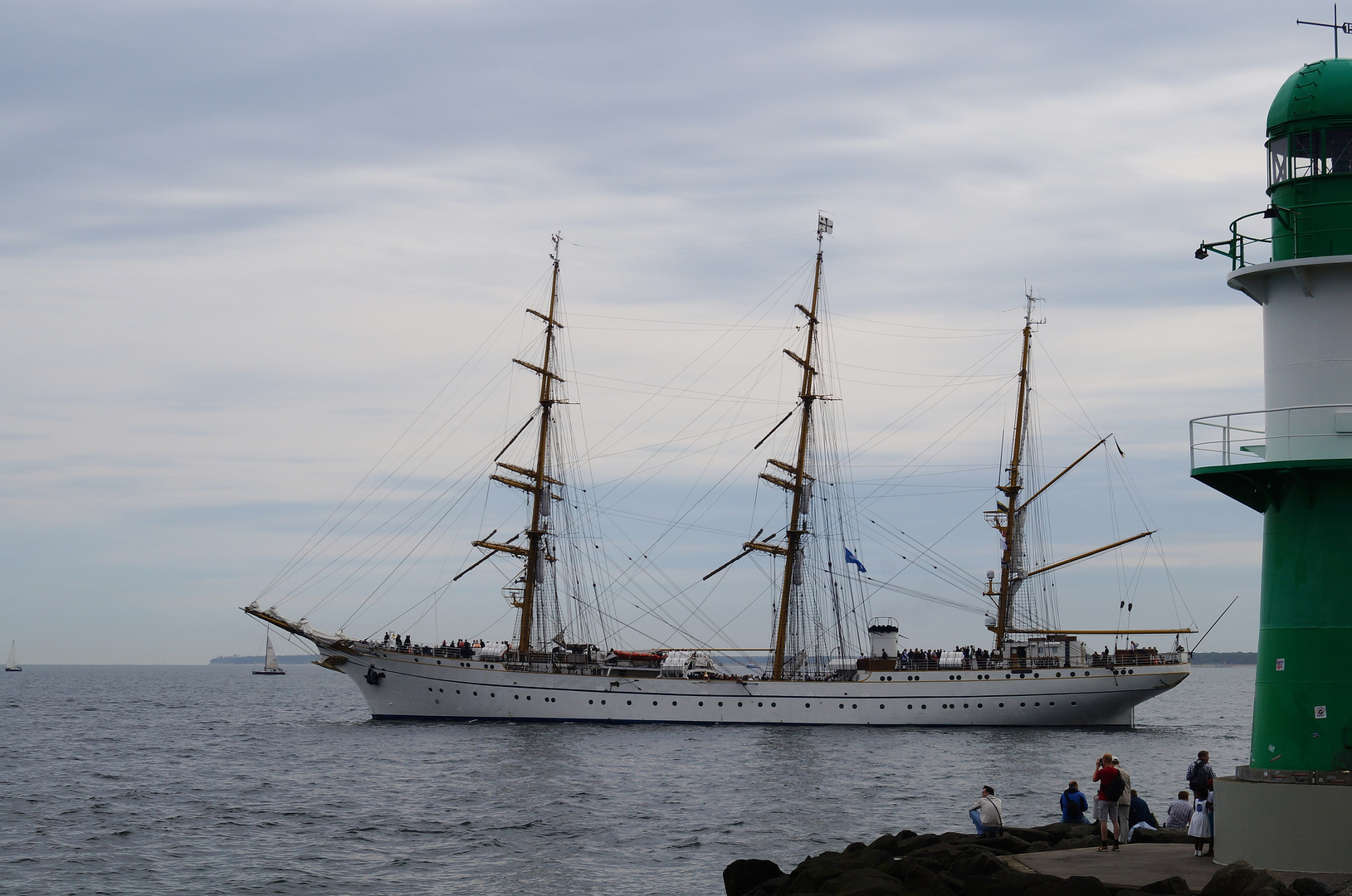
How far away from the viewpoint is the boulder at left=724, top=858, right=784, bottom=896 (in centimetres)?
1905

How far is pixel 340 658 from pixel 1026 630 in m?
34.7

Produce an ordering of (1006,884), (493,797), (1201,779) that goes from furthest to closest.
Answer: (493,797) < (1201,779) < (1006,884)

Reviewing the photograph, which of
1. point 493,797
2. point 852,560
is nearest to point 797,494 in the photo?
point 852,560

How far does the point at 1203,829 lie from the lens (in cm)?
1530

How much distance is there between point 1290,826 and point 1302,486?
363cm

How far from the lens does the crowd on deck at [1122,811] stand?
50.7ft

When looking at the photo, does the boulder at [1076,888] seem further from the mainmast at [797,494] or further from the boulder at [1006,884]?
the mainmast at [797,494]

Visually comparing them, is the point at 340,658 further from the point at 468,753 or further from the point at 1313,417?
the point at 1313,417

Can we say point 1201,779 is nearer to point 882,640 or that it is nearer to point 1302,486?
point 1302,486

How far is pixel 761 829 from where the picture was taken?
98.7 feet

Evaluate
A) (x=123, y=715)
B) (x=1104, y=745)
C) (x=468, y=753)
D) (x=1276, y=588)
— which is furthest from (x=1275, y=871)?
(x=123, y=715)

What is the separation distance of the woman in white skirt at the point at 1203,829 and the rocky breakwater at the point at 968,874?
1.35 m

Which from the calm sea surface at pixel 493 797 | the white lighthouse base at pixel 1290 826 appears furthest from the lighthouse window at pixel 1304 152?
the calm sea surface at pixel 493 797

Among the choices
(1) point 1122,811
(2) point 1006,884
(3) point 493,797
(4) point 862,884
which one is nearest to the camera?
(2) point 1006,884
